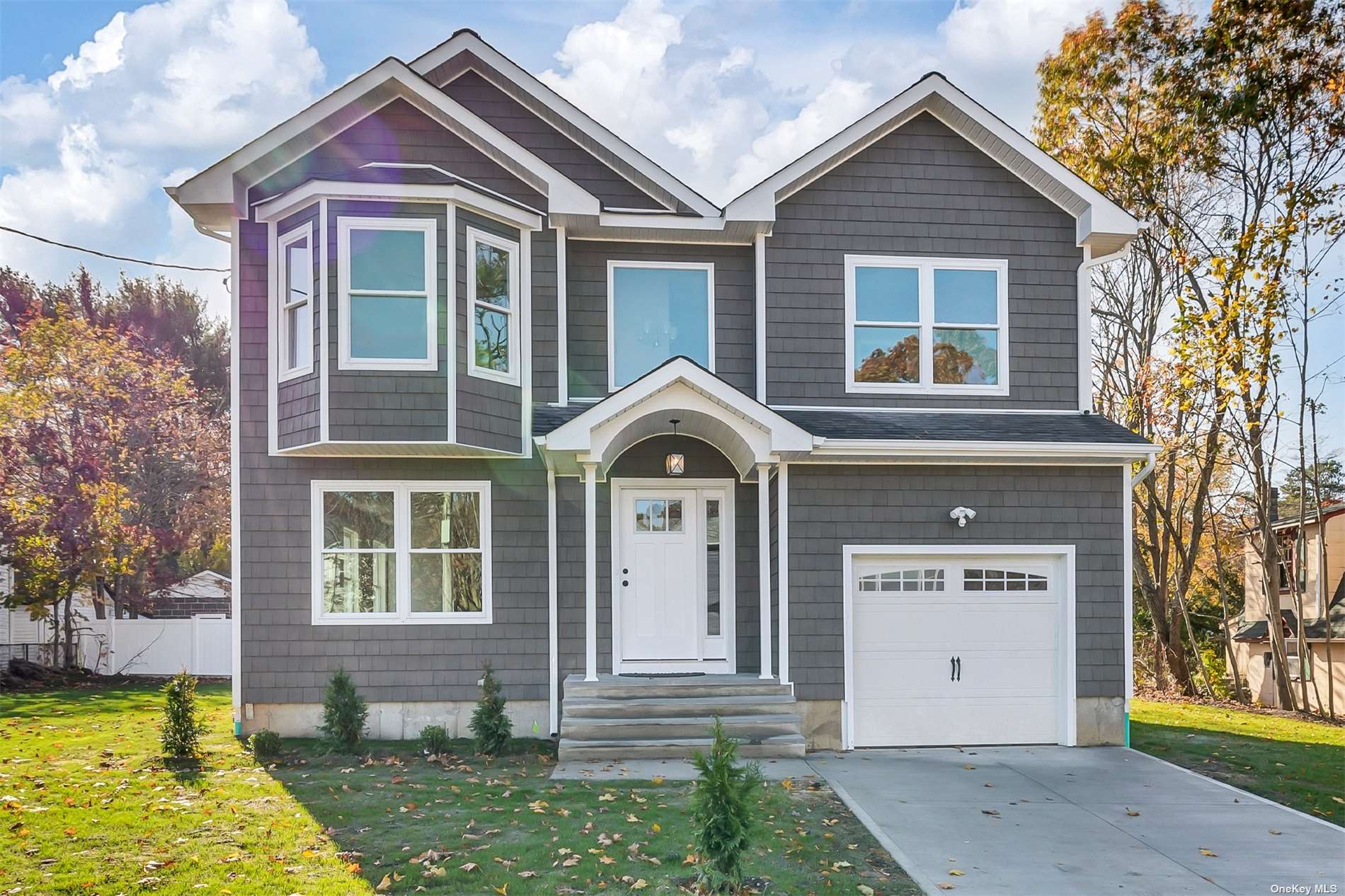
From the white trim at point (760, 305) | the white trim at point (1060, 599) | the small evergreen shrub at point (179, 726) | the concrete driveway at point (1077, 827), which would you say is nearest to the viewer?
the concrete driveway at point (1077, 827)

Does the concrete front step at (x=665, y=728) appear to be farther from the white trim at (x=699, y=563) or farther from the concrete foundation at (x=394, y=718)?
the white trim at (x=699, y=563)

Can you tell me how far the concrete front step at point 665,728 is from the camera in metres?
9.35

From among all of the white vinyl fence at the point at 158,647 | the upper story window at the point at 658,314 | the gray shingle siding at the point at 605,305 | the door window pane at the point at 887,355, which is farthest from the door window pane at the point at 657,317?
the white vinyl fence at the point at 158,647

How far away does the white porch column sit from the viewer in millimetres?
9906

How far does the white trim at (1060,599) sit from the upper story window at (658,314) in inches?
115

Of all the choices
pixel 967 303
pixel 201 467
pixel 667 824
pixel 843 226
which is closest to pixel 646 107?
pixel 843 226

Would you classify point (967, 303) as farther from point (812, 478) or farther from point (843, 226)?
point (812, 478)

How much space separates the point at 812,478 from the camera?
1019cm

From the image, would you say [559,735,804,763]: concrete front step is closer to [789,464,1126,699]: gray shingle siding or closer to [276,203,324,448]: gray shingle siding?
[789,464,1126,699]: gray shingle siding

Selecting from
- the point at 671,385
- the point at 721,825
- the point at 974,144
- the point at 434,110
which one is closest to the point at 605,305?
the point at 671,385

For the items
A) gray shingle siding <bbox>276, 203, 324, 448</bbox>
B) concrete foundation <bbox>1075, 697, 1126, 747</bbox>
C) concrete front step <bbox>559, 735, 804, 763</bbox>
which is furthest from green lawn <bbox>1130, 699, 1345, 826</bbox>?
gray shingle siding <bbox>276, 203, 324, 448</bbox>

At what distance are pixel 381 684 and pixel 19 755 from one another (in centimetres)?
347

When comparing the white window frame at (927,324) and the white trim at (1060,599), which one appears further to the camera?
the white window frame at (927,324)

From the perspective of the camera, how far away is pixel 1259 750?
10500 mm
